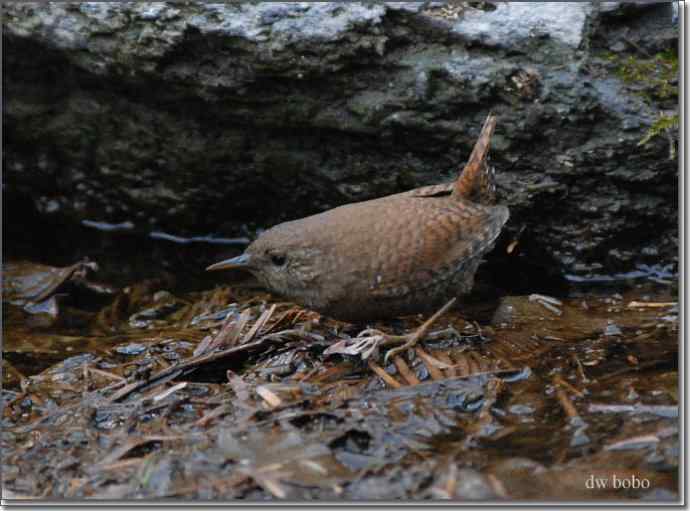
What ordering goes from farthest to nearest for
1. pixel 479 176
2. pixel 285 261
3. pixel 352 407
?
pixel 479 176 < pixel 285 261 < pixel 352 407

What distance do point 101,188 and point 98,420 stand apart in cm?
308

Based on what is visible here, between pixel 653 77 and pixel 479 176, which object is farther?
pixel 653 77

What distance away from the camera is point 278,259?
14.7 feet

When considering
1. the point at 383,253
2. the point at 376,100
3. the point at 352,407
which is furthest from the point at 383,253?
the point at 376,100

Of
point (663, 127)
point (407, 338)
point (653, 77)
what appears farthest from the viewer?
point (653, 77)

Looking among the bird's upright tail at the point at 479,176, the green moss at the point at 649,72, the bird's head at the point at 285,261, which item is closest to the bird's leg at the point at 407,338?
the bird's head at the point at 285,261

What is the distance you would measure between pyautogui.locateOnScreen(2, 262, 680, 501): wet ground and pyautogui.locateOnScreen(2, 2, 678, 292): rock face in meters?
0.72

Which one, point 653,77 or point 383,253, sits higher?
point 653,77

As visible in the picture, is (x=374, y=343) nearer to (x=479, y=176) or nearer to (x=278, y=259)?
(x=278, y=259)

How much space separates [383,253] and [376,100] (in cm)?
149

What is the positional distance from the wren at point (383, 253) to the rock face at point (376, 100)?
84 centimetres

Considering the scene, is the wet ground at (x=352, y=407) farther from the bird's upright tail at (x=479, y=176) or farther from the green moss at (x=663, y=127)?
the green moss at (x=663, y=127)

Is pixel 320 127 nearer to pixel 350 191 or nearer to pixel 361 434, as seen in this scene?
pixel 350 191

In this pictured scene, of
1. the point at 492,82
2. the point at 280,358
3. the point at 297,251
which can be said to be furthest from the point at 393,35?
the point at 280,358
